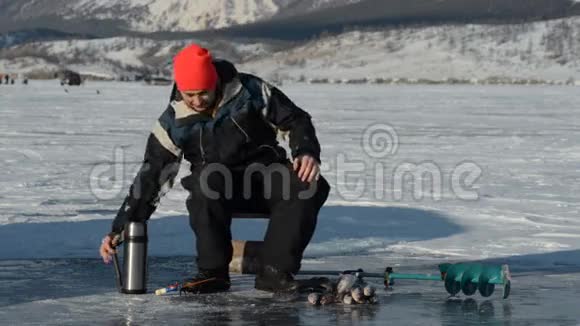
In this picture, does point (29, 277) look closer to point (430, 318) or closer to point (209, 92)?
point (209, 92)

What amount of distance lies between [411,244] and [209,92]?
2795 millimetres

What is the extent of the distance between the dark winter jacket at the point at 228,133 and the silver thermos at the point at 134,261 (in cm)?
8

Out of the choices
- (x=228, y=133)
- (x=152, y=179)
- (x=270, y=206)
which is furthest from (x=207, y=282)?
(x=228, y=133)

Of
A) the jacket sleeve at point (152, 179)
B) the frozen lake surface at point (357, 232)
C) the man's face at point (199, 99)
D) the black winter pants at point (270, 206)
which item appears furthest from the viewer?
the jacket sleeve at point (152, 179)

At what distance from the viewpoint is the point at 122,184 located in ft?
42.7

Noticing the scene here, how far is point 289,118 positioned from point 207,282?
872 millimetres

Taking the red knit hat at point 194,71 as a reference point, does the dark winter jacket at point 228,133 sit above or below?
below

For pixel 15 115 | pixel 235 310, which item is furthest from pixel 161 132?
pixel 15 115

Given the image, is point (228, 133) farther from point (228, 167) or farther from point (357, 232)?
point (357, 232)

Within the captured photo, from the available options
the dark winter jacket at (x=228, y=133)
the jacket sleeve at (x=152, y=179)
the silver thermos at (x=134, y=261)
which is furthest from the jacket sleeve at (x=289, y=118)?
the silver thermos at (x=134, y=261)

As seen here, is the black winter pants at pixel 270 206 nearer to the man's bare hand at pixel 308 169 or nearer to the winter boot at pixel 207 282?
the winter boot at pixel 207 282

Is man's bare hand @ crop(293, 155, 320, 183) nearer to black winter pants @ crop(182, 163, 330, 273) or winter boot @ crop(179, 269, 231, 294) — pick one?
black winter pants @ crop(182, 163, 330, 273)

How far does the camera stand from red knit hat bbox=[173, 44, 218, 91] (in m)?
5.71

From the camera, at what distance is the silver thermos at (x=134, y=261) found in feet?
Result: 19.6
